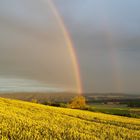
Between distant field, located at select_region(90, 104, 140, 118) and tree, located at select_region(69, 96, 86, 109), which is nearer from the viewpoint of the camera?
distant field, located at select_region(90, 104, 140, 118)

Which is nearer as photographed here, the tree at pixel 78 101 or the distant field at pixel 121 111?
the distant field at pixel 121 111

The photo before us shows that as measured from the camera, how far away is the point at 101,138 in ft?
62.1

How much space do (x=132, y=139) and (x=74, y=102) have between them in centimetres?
11207

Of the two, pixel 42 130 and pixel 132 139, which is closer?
pixel 42 130

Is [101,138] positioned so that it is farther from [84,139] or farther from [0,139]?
[0,139]

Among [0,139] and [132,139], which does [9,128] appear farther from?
[132,139]

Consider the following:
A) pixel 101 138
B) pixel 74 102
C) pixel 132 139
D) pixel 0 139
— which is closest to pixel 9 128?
pixel 0 139

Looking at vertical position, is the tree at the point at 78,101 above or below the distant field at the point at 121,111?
above

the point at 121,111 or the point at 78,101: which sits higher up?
the point at 78,101

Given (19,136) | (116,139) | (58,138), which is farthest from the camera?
(116,139)

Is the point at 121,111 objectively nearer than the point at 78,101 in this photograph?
Yes

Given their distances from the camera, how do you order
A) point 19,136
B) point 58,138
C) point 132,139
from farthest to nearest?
point 132,139, point 58,138, point 19,136

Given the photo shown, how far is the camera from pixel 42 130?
1803 cm

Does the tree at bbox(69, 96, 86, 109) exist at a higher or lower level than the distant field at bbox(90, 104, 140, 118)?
higher
